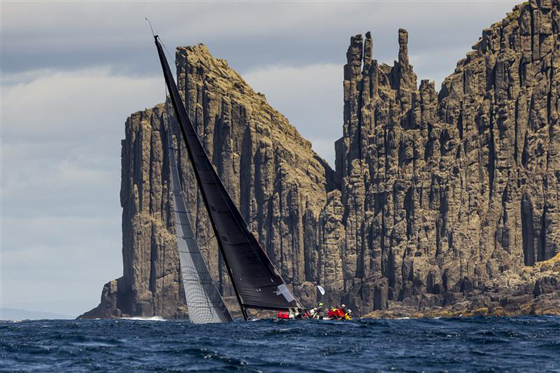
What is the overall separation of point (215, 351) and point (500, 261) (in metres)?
101

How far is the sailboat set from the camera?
196 feet

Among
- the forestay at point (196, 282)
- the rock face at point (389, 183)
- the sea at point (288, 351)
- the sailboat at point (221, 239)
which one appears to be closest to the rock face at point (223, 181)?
the rock face at point (389, 183)

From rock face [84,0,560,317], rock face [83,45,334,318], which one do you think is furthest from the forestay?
rock face [83,45,334,318]

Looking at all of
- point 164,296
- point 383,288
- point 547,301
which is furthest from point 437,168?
point 164,296

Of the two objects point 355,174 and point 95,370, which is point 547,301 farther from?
point 95,370

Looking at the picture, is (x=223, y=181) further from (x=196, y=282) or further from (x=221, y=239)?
(x=196, y=282)

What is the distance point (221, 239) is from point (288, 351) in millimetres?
15486

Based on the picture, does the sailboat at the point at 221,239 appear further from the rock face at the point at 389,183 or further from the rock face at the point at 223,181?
the rock face at the point at 223,181

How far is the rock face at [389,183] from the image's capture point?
145 m

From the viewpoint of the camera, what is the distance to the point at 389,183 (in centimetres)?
15362

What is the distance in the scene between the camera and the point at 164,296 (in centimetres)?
15875

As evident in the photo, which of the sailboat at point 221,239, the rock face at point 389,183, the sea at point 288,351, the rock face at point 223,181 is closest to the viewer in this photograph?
the sea at point 288,351

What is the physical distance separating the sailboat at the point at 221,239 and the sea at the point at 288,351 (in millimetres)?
2273

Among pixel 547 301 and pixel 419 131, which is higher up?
pixel 419 131
